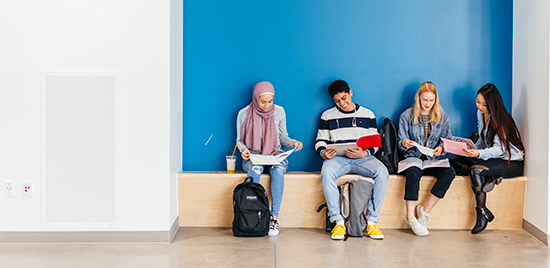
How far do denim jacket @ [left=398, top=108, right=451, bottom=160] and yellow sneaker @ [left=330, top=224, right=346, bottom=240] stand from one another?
0.82 meters

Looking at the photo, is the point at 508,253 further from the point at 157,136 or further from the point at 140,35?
the point at 140,35

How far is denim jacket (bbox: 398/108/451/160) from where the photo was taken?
122 inches

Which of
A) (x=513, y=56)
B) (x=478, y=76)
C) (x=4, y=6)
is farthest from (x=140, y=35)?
(x=513, y=56)

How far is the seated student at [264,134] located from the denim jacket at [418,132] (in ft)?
2.83

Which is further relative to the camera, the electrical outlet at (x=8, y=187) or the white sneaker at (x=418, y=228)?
the white sneaker at (x=418, y=228)

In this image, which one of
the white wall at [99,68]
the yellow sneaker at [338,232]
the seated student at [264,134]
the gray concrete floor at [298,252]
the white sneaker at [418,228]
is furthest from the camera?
the seated student at [264,134]

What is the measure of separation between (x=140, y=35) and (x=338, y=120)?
1677 mm

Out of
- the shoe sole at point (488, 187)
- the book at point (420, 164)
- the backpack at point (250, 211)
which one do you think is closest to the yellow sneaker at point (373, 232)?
the book at point (420, 164)

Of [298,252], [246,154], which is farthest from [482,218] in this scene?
[246,154]

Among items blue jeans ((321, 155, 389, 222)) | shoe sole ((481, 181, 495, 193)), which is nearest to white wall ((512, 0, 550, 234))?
shoe sole ((481, 181, 495, 193))

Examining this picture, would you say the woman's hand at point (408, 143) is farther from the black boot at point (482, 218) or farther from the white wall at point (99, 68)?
the white wall at point (99, 68)

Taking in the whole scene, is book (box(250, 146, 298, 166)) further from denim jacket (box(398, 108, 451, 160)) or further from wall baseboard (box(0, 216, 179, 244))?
denim jacket (box(398, 108, 451, 160))

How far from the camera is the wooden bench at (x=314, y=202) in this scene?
300 cm

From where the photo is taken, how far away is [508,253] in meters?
2.51
